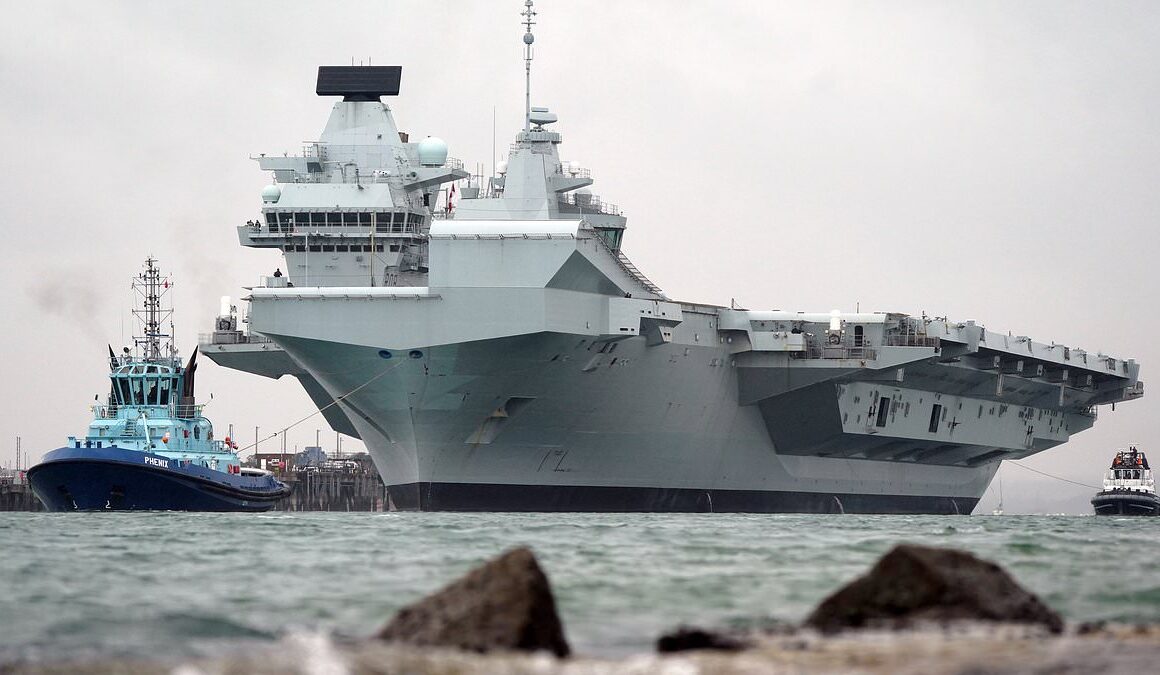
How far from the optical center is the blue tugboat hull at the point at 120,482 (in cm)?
4003

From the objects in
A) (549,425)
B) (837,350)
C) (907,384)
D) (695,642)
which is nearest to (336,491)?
(907,384)

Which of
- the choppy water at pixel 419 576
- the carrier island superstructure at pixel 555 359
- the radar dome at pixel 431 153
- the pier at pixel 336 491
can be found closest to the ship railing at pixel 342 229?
the carrier island superstructure at pixel 555 359

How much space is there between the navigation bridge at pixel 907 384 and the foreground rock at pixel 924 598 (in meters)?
28.0

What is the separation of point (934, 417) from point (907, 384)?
11.7ft

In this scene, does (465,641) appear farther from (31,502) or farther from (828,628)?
(31,502)

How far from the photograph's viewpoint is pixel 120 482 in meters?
40.2

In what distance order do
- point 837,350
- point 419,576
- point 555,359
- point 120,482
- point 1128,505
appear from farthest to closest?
point 1128,505
point 120,482
point 837,350
point 555,359
point 419,576

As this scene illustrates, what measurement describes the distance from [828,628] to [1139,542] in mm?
13088

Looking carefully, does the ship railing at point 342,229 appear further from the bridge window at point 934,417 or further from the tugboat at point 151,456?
the bridge window at point 934,417

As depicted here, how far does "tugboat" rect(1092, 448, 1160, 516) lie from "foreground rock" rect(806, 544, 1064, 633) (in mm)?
49995

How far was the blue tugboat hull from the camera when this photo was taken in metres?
40.0

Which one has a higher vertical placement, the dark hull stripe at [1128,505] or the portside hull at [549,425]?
the portside hull at [549,425]

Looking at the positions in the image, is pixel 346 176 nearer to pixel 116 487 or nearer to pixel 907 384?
pixel 116 487

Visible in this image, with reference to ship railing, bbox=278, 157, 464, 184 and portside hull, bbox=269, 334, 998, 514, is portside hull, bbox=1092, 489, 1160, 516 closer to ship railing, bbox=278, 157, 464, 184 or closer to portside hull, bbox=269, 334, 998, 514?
portside hull, bbox=269, 334, 998, 514
